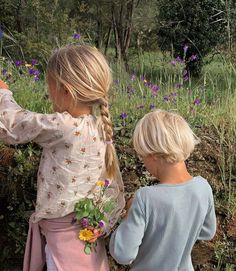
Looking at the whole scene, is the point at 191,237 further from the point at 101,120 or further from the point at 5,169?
the point at 5,169

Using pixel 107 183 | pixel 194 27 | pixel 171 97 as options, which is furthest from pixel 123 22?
pixel 107 183

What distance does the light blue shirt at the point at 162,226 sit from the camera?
6.16 feet

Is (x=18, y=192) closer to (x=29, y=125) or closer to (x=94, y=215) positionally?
(x=94, y=215)

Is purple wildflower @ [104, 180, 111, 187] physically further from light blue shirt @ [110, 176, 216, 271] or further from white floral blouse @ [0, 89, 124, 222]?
light blue shirt @ [110, 176, 216, 271]

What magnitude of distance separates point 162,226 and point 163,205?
0.10m

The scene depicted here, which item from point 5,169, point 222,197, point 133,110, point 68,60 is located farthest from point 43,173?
point 133,110

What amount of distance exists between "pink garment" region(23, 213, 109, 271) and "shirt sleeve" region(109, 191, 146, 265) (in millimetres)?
289

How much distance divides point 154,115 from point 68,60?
17.0 inches

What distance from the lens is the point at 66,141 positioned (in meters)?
2.00

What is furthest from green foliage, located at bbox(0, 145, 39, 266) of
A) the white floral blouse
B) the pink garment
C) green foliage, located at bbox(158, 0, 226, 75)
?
green foliage, located at bbox(158, 0, 226, 75)

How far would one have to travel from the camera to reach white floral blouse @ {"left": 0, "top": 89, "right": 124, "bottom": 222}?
6.45 feet

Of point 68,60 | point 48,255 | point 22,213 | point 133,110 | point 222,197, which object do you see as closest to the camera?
point 68,60

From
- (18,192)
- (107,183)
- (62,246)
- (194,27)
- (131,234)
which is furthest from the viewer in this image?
(194,27)

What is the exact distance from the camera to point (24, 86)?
3.95 m
